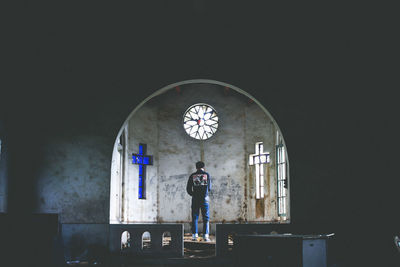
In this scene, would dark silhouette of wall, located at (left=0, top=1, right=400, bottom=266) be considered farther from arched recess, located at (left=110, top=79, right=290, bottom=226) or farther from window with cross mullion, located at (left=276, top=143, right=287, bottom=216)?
arched recess, located at (left=110, top=79, right=290, bottom=226)

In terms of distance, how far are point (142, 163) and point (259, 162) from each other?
3.71 metres

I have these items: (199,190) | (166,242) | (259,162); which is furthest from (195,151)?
(199,190)

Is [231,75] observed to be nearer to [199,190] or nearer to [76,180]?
[76,180]

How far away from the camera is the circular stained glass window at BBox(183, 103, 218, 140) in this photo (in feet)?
53.1

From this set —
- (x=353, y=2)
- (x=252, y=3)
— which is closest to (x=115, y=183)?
(x=252, y=3)

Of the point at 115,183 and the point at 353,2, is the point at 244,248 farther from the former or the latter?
the point at 115,183

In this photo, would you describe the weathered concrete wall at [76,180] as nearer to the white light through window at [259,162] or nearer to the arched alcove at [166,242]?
the arched alcove at [166,242]

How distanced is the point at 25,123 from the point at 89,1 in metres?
2.24

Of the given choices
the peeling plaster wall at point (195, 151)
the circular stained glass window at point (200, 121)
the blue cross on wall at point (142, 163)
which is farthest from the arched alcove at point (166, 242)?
the circular stained glass window at point (200, 121)

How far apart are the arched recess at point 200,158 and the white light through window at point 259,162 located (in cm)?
3

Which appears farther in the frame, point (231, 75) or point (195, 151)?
point (195, 151)

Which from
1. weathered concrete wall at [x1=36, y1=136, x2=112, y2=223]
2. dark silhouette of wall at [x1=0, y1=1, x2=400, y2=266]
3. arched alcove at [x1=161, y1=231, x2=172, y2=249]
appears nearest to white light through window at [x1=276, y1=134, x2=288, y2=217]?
arched alcove at [x1=161, y1=231, x2=172, y2=249]

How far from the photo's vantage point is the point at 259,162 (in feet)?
50.4

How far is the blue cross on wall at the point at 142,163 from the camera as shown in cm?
1552
